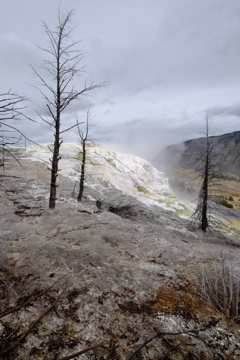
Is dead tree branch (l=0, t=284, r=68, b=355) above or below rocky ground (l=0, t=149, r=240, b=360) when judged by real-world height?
above

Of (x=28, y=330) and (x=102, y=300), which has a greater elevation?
(x=28, y=330)

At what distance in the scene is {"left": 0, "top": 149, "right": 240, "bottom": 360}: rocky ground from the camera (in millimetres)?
2502

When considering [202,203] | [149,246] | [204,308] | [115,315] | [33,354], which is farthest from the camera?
[202,203]

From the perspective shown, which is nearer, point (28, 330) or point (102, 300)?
point (28, 330)

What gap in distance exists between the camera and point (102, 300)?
3.52 metres

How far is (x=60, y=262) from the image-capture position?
482 centimetres

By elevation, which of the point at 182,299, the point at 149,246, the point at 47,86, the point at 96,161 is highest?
the point at 47,86

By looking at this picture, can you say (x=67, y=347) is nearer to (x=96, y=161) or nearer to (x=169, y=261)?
(x=169, y=261)

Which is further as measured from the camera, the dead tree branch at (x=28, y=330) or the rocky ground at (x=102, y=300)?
the rocky ground at (x=102, y=300)

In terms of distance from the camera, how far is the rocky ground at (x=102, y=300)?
250 centimetres

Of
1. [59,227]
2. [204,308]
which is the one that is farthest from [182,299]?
[59,227]

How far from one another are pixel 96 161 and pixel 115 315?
29.7 m

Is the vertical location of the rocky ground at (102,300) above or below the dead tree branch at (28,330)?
below

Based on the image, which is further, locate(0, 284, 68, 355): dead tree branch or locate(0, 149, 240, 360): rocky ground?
locate(0, 149, 240, 360): rocky ground
